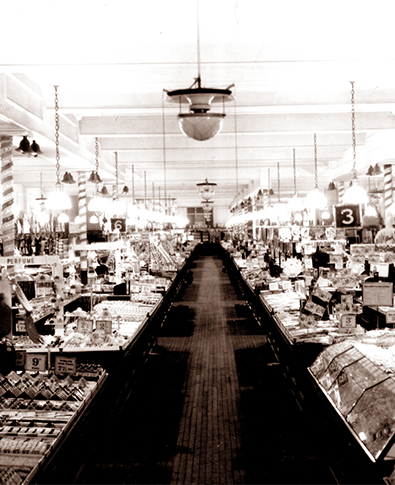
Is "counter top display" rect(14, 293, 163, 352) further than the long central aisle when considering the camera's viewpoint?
Yes

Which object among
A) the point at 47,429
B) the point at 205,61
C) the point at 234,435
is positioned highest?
the point at 205,61

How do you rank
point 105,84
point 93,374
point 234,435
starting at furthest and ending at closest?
point 105,84 < point 234,435 < point 93,374

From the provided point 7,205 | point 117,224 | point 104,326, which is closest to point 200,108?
point 104,326

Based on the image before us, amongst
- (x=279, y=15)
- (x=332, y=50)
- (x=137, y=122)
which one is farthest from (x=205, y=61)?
(x=137, y=122)

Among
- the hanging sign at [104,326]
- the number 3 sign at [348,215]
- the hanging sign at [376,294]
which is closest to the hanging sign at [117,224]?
the number 3 sign at [348,215]

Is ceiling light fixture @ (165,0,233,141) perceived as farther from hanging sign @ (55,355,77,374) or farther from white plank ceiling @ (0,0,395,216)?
hanging sign @ (55,355,77,374)

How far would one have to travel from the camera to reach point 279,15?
485cm

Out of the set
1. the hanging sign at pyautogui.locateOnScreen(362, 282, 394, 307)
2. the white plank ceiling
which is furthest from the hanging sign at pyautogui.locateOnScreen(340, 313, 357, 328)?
the white plank ceiling

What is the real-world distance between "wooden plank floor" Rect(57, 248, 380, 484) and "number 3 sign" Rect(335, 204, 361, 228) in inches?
187

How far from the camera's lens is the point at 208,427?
5.01 metres

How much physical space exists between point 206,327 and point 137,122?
14.8 feet

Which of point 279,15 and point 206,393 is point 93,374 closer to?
point 206,393

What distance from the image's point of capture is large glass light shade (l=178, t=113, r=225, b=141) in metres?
3.76

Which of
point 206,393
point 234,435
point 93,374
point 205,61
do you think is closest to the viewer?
point 93,374
